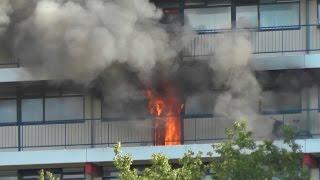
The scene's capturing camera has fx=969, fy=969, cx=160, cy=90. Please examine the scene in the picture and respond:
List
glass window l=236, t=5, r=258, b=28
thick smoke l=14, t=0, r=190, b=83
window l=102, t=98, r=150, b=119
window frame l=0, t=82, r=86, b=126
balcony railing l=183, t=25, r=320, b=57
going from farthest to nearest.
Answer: window frame l=0, t=82, r=86, b=126
glass window l=236, t=5, r=258, b=28
window l=102, t=98, r=150, b=119
balcony railing l=183, t=25, r=320, b=57
thick smoke l=14, t=0, r=190, b=83

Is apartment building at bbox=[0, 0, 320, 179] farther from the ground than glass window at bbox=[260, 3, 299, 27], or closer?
closer

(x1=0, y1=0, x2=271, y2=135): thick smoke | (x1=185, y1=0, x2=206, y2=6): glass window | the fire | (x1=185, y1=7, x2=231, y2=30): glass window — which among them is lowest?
the fire

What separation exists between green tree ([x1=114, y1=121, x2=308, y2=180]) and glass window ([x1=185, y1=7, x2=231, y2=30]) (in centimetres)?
829

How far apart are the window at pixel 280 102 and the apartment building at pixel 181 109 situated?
0.09 feet

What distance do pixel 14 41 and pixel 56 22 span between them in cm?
133

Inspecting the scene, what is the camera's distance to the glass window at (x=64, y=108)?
27062 millimetres

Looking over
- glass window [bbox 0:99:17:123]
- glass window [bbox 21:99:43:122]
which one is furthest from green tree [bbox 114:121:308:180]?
glass window [bbox 0:99:17:123]

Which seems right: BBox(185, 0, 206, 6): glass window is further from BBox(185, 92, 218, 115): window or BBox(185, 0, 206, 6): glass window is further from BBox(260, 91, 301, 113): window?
BBox(260, 91, 301, 113): window

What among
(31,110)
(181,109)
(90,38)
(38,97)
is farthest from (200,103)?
(31,110)

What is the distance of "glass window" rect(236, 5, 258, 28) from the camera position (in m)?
26.6

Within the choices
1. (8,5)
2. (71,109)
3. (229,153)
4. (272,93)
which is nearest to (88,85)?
(71,109)

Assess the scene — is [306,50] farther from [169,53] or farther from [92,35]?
[92,35]

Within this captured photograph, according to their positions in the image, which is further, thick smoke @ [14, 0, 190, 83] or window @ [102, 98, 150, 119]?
window @ [102, 98, 150, 119]

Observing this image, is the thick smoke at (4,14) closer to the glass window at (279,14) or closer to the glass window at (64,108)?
the glass window at (64,108)
